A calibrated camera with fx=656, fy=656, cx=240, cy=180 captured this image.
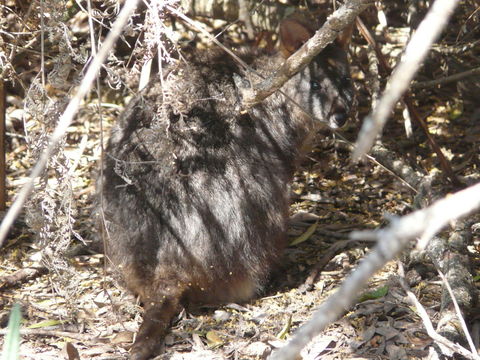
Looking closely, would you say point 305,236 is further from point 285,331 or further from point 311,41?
point 311,41

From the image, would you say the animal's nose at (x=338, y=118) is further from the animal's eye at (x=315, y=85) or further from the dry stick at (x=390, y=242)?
the dry stick at (x=390, y=242)

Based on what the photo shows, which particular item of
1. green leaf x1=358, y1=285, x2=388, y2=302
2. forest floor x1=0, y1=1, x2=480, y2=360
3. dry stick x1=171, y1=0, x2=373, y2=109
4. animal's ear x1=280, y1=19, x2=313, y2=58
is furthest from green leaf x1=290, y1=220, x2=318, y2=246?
dry stick x1=171, y1=0, x2=373, y2=109

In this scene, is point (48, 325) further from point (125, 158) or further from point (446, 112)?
point (446, 112)

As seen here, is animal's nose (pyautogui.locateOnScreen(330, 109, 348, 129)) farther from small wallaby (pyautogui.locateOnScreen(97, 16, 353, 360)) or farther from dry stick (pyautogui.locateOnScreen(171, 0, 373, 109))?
dry stick (pyautogui.locateOnScreen(171, 0, 373, 109))

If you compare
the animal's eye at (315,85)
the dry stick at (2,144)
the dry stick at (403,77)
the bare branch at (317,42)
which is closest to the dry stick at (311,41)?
the bare branch at (317,42)

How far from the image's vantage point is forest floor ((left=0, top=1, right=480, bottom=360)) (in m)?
3.52

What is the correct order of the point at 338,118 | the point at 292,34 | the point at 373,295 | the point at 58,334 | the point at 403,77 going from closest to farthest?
1. the point at 403,77
2. the point at 58,334
3. the point at 373,295
4. the point at 292,34
5. the point at 338,118

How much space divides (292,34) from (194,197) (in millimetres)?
1497

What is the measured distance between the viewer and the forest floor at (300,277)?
3521 mm

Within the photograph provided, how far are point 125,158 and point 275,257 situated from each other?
116 cm

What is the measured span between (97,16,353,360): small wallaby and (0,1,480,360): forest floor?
0.20 m

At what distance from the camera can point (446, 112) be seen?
6.04 m

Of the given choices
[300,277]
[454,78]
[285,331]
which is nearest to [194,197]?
[285,331]

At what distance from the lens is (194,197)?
3.87 meters
